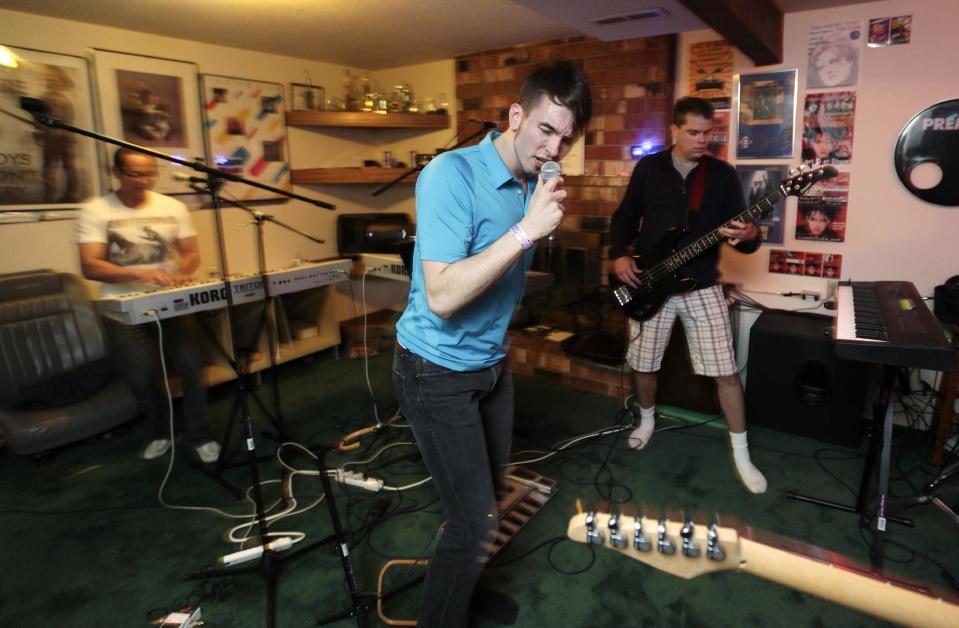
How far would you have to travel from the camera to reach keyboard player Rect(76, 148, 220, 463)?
2.62 metres

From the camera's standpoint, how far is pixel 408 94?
453 cm

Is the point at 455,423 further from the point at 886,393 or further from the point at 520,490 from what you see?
the point at 886,393

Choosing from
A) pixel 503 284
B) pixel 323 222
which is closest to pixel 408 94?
pixel 323 222

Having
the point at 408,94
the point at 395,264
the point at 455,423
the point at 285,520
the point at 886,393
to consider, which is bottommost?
the point at 285,520

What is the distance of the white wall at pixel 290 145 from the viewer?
3086mm

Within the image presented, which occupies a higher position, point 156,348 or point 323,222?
point 323,222

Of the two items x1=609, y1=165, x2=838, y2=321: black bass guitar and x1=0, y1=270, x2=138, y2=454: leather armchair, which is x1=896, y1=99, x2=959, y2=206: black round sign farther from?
x1=0, y1=270, x2=138, y2=454: leather armchair

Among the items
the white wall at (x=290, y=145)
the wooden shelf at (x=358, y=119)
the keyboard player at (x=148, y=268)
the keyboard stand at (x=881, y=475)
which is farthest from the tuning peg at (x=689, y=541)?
the wooden shelf at (x=358, y=119)

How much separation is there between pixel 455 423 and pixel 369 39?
3193 millimetres

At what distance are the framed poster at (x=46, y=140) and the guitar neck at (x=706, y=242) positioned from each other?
3080 millimetres

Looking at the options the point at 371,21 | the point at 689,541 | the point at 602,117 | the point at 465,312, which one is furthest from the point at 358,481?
the point at 602,117

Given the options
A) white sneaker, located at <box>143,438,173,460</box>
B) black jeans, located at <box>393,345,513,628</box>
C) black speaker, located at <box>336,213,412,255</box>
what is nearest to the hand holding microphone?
black jeans, located at <box>393,345,513,628</box>

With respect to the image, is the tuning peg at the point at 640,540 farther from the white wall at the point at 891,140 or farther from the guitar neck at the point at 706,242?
the white wall at the point at 891,140

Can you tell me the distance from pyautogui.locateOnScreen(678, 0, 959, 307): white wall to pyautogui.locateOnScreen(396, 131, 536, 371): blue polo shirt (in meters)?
2.35
